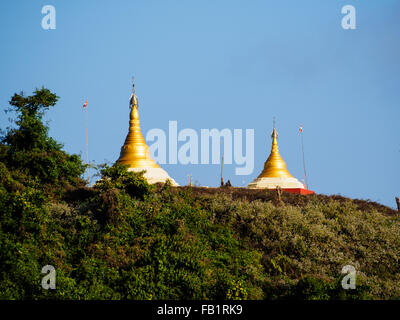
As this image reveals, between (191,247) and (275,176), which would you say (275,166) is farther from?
(191,247)

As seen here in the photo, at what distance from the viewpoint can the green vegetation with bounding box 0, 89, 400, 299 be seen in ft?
74.9

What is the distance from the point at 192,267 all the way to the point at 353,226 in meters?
9.06

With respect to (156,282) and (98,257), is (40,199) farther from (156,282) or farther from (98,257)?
(156,282)

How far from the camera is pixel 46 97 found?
31.3 m

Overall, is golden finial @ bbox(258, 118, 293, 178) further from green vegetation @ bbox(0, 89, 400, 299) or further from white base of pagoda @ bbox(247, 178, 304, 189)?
green vegetation @ bbox(0, 89, 400, 299)

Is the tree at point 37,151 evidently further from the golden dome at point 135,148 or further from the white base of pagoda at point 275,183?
the white base of pagoda at point 275,183

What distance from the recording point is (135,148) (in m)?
37.9

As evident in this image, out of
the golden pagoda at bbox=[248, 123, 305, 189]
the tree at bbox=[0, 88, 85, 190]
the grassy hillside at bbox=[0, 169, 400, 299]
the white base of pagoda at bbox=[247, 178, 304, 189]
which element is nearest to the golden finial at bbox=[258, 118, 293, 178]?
the golden pagoda at bbox=[248, 123, 305, 189]

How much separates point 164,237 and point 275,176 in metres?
19.3

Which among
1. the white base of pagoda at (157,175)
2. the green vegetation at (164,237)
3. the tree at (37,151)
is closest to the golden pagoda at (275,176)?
the white base of pagoda at (157,175)

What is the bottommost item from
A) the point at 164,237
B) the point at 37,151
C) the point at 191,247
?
the point at 191,247

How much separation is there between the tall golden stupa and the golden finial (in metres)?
9.95

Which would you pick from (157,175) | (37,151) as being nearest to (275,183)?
(157,175)
